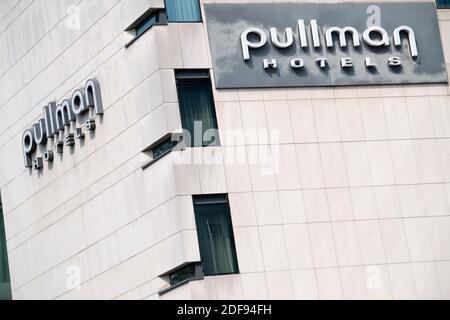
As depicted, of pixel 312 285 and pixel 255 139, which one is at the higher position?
pixel 255 139

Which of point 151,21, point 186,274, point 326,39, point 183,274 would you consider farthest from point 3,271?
point 326,39

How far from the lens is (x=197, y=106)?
37.5 m

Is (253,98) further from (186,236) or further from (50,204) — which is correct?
(50,204)

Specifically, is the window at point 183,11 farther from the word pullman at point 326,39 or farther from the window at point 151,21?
the word pullman at point 326,39

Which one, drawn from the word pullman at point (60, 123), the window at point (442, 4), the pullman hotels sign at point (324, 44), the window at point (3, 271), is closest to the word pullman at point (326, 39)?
the pullman hotels sign at point (324, 44)

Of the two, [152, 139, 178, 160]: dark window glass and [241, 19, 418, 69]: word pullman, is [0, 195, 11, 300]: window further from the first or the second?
[241, 19, 418, 69]: word pullman

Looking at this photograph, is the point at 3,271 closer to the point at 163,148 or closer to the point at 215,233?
the point at 163,148

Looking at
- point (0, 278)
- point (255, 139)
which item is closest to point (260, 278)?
point (255, 139)

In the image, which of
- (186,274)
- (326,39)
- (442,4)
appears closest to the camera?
(186,274)

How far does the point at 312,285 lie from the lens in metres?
37.1

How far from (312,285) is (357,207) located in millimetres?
2831

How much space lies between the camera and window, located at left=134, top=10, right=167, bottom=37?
123ft

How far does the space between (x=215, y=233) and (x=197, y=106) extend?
3.85 meters

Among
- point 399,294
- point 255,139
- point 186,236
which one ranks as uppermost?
point 255,139
